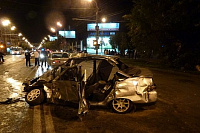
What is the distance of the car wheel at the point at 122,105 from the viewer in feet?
17.9

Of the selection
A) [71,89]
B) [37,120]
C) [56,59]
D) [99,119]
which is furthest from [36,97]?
[56,59]

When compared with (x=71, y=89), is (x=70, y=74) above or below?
above

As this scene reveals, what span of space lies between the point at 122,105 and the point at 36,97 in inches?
105

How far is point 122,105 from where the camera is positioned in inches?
216

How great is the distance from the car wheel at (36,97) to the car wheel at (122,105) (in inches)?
89.2

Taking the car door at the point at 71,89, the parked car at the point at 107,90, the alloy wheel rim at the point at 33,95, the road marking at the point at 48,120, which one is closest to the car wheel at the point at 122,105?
the parked car at the point at 107,90

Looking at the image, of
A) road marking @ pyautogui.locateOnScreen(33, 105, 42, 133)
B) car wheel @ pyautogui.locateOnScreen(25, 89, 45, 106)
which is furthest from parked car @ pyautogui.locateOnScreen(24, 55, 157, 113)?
road marking @ pyautogui.locateOnScreen(33, 105, 42, 133)

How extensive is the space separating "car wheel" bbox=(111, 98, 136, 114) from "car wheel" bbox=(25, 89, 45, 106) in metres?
2.27

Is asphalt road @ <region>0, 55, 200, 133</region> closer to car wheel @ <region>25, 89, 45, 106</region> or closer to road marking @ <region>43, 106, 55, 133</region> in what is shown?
road marking @ <region>43, 106, 55, 133</region>

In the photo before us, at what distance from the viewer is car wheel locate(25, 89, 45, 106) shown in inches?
237

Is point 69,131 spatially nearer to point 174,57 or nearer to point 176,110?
point 176,110

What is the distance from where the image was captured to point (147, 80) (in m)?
5.41

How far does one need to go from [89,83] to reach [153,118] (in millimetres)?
2328

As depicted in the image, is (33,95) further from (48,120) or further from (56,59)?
(56,59)
